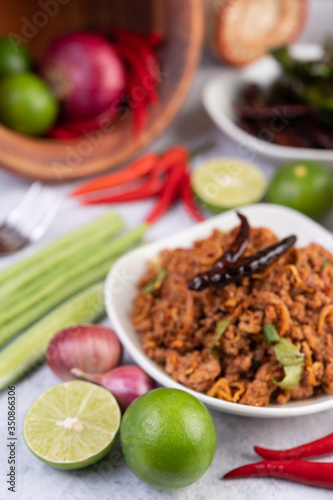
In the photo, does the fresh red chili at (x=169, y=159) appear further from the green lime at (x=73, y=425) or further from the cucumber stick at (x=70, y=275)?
the green lime at (x=73, y=425)

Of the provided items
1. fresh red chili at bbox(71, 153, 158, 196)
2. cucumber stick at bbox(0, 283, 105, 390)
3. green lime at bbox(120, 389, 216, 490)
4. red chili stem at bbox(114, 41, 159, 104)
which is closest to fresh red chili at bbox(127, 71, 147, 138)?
red chili stem at bbox(114, 41, 159, 104)

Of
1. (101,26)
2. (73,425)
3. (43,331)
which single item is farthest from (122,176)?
(73,425)

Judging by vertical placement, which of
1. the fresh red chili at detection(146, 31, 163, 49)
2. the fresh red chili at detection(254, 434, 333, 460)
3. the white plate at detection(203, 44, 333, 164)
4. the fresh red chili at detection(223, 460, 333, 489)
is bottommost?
the white plate at detection(203, 44, 333, 164)

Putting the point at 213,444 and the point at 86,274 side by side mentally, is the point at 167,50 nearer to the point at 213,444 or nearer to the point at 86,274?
the point at 86,274

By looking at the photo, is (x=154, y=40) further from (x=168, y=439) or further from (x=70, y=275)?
(x=168, y=439)

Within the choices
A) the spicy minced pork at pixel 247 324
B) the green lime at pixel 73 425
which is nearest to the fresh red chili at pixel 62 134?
the spicy minced pork at pixel 247 324

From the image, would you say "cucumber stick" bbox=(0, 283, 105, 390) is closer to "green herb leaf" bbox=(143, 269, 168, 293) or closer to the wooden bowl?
"green herb leaf" bbox=(143, 269, 168, 293)
